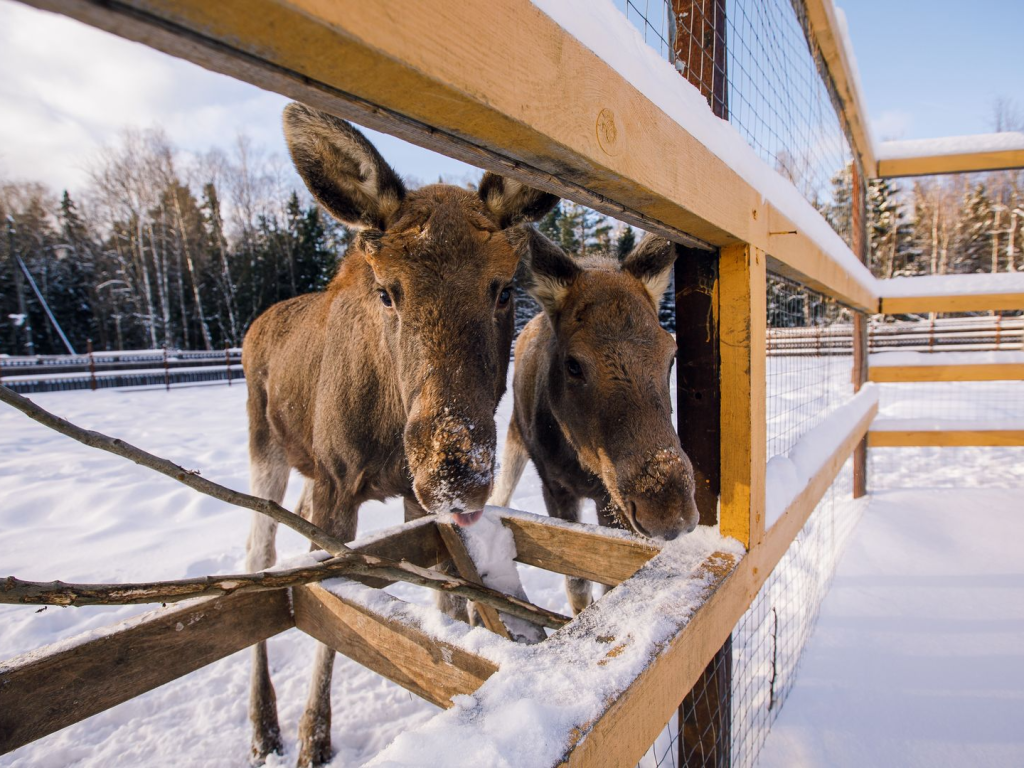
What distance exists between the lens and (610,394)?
2.08m

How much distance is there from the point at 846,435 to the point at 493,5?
3776mm

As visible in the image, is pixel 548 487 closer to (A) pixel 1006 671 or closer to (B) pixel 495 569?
(B) pixel 495 569

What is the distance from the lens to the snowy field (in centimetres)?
278

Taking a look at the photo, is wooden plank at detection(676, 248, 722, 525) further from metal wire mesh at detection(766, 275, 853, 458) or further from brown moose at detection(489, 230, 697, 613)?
metal wire mesh at detection(766, 275, 853, 458)

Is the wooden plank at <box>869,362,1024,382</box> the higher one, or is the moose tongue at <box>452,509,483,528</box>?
the moose tongue at <box>452,509,483,528</box>

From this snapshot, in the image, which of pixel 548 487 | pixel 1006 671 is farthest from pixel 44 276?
pixel 1006 671

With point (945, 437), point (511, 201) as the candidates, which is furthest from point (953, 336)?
point (511, 201)

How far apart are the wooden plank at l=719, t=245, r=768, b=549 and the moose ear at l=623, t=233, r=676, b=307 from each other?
84cm

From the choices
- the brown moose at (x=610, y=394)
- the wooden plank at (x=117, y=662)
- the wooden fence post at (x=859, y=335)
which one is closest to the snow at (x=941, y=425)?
the wooden fence post at (x=859, y=335)

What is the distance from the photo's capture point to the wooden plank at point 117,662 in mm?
1269

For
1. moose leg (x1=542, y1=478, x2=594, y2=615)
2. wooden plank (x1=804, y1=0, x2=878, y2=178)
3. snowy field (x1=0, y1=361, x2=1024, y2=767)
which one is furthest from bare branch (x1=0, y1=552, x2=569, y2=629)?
wooden plank (x1=804, y1=0, x2=878, y2=178)

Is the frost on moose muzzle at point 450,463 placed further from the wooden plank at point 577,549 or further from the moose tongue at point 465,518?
the wooden plank at point 577,549

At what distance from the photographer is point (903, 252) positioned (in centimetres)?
3244

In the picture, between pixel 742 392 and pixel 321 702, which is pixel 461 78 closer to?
pixel 742 392
